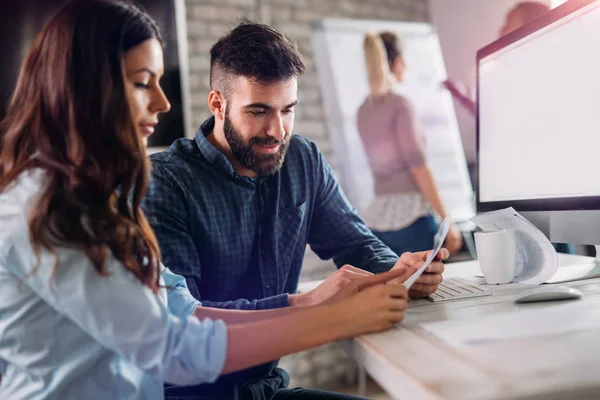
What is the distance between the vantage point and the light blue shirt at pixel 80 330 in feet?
1.89

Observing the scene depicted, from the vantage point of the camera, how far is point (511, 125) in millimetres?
1087

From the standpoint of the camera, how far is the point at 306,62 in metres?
2.59

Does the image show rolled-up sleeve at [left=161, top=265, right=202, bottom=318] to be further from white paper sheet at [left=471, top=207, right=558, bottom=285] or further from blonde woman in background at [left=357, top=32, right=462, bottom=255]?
blonde woman in background at [left=357, top=32, right=462, bottom=255]

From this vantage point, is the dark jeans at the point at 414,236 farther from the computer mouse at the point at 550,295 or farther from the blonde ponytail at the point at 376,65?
the computer mouse at the point at 550,295

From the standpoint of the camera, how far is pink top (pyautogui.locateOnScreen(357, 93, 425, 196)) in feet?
7.51

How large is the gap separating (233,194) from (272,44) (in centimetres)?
38

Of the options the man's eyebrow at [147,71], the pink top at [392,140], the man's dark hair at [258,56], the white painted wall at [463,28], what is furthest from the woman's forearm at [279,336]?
the white painted wall at [463,28]

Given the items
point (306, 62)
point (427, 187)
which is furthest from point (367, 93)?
point (427, 187)

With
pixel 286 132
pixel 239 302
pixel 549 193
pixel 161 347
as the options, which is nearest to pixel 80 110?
pixel 161 347

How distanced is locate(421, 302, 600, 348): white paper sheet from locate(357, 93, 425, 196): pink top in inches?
63.7

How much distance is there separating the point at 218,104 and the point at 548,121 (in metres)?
0.77

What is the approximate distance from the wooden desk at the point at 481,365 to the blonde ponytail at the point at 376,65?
189 cm

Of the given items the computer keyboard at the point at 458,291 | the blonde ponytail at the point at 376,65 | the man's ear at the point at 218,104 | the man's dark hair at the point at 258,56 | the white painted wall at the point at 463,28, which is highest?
the white painted wall at the point at 463,28

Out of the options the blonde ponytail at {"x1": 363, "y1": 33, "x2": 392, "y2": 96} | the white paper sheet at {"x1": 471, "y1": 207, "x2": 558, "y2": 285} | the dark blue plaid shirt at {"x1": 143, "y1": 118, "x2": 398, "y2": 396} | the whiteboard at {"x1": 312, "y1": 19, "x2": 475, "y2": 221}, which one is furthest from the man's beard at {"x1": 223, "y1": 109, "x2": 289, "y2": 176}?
the whiteboard at {"x1": 312, "y1": 19, "x2": 475, "y2": 221}
